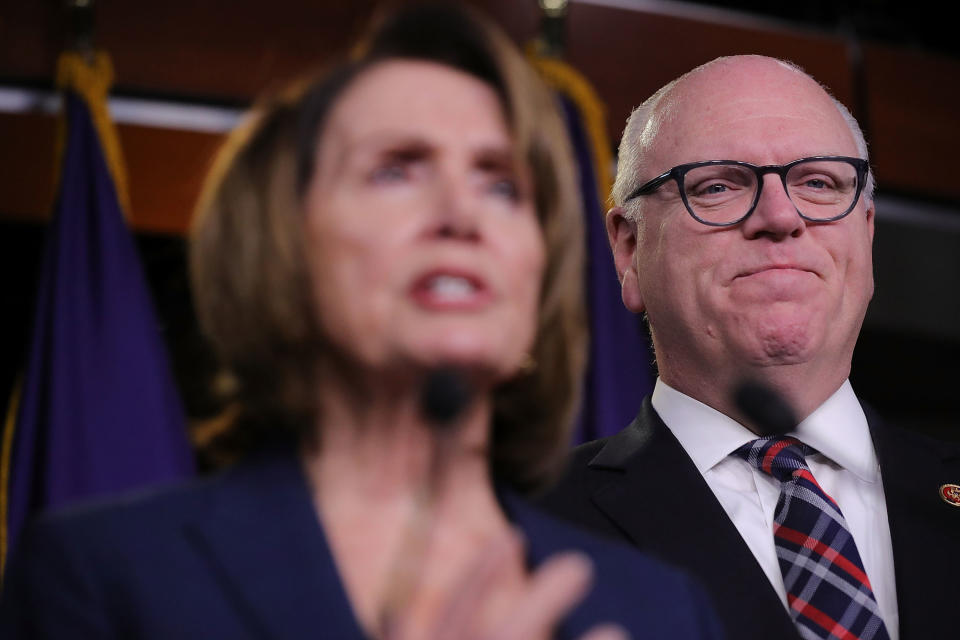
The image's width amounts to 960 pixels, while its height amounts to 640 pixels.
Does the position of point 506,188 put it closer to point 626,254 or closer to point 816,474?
point 816,474

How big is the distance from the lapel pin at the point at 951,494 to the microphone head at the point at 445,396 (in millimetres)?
786

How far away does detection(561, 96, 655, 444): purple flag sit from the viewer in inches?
90.8

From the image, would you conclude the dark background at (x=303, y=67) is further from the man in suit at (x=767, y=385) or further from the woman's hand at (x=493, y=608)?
the woman's hand at (x=493, y=608)

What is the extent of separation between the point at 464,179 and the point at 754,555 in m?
0.59

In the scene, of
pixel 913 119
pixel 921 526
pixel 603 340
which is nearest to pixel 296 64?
pixel 603 340

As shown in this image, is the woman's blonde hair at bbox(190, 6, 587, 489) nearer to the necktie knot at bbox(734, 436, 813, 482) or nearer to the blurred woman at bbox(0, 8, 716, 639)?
the blurred woman at bbox(0, 8, 716, 639)

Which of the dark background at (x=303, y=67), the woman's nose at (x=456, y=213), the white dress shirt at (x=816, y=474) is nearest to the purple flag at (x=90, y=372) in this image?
the dark background at (x=303, y=67)

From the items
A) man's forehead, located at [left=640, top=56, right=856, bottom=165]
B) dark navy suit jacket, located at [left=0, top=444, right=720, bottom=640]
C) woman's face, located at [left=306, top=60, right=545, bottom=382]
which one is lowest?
dark navy suit jacket, located at [left=0, top=444, right=720, bottom=640]

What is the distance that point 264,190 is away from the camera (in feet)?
3.10

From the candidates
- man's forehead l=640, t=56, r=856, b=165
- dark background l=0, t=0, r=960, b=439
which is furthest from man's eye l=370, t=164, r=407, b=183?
dark background l=0, t=0, r=960, b=439

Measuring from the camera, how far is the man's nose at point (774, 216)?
148cm

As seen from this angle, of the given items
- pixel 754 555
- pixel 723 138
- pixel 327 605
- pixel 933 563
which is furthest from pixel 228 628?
pixel 723 138

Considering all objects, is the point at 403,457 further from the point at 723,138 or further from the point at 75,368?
the point at 75,368

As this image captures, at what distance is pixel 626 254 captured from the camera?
166 centimetres
